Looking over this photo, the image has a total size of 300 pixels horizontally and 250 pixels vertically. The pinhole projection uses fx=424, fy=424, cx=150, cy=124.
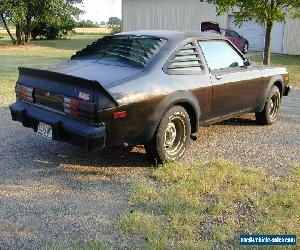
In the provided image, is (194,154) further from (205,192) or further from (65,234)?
(65,234)

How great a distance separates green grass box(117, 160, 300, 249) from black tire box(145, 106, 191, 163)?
0.19 meters

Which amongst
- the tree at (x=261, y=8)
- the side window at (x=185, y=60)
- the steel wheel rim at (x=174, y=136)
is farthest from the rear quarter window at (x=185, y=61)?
the tree at (x=261, y=8)

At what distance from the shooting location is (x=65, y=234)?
3422 mm

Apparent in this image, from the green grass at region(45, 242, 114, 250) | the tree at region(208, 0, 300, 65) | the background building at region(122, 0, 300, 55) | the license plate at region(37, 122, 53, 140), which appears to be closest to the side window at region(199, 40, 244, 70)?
the license plate at region(37, 122, 53, 140)

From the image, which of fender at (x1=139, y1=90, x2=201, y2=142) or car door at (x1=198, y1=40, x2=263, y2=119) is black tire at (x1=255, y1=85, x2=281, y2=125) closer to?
car door at (x1=198, y1=40, x2=263, y2=119)

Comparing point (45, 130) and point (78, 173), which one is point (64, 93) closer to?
point (45, 130)

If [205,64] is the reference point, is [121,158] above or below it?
below

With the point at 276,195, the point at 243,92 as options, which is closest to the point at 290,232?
the point at 276,195

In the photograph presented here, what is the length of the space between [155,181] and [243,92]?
235cm

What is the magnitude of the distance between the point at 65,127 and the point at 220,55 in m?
2.59

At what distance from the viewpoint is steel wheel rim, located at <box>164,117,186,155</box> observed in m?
5.11

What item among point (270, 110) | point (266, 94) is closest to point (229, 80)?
point (266, 94)

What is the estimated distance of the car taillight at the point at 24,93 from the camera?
504 centimetres

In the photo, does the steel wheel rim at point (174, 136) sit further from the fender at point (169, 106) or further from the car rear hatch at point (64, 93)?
the car rear hatch at point (64, 93)
